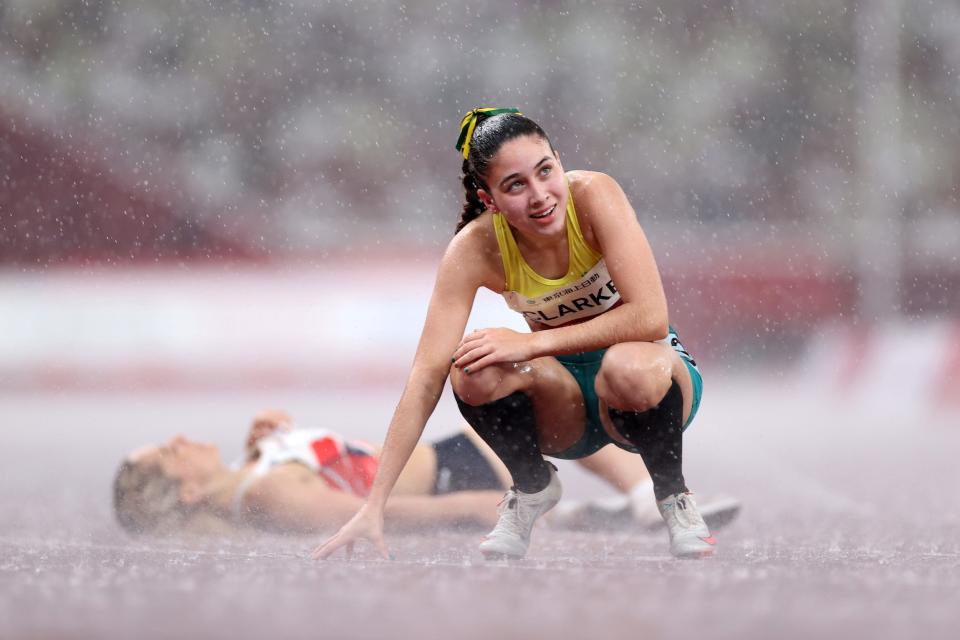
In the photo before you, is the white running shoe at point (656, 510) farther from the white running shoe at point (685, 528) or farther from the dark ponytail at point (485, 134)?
the dark ponytail at point (485, 134)

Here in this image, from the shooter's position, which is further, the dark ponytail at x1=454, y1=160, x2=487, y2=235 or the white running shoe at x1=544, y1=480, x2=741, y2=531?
the white running shoe at x1=544, y1=480, x2=741, y2=531

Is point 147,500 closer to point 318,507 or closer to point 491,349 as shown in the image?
point 318,507

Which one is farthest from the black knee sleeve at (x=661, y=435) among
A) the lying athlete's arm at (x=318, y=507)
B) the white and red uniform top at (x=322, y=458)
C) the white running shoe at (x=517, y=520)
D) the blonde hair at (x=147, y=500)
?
the blonde hair at (x=147, y=500)

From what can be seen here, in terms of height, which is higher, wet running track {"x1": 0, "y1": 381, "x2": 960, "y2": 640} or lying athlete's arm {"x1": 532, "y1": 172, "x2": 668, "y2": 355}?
lying athlete's arm {"x1": 532, "y1": 172, "x2": 668, "y2": 355}

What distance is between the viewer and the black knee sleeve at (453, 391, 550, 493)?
135 inches

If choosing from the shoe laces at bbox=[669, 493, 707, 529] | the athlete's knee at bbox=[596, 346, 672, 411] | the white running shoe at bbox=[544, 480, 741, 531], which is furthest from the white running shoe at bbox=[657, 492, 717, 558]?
the white running shoe at bbox=[544, 480, 741, 531]

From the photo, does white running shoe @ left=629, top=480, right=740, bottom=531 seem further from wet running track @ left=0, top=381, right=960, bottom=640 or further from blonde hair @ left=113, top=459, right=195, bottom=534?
blonde hair @ left=113, top=459, right=195, bottom=534

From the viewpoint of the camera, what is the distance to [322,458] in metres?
4.32

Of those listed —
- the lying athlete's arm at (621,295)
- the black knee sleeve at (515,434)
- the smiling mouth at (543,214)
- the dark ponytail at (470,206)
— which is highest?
the dark ponytail at (470,206)

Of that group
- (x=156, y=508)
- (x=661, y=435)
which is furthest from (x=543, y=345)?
(x=156, y=508)

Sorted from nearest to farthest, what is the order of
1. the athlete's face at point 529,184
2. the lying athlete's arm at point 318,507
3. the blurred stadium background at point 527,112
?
the athlete's face at point 529,184, the lying athlete's arm at point 318,507, the blurred stadium background at point 527,112

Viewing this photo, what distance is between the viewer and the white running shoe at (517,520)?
3383mm

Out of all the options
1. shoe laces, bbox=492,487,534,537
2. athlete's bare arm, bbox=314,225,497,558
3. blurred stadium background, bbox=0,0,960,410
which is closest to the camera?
athlete's bare arm, bbox=314,225,497,558

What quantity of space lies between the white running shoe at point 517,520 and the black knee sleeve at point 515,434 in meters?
0.02
